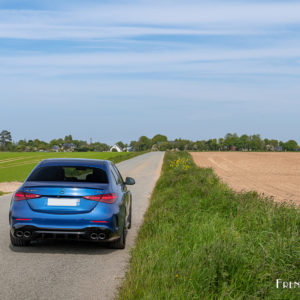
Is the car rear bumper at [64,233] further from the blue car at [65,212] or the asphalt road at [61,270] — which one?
the asphalt road at [61,270]

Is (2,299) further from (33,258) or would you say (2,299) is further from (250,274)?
(250,274)

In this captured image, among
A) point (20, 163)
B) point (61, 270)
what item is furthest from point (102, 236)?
point (20, 163)

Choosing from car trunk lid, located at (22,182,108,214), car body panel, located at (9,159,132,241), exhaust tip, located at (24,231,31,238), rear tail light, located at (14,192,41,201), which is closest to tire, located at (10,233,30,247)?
car body panel, located at (9,159,132,241)

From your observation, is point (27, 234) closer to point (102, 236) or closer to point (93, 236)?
point (93, 236)

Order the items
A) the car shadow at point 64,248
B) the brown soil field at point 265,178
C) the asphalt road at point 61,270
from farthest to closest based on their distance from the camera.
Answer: the brown soil field at point 265,178 → the car shadow at point 64,248 → the asphalt road at point 61,270

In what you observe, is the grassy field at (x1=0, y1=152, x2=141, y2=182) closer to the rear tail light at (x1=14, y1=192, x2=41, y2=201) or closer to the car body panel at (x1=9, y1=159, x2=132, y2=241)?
the rear tail light at (x1=14, y1=192, x2=41, y2=201)

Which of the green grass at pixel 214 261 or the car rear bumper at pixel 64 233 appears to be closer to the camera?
the green grass at pixel 214 261

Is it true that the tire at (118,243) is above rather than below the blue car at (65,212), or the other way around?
below

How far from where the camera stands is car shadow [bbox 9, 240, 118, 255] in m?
6.94

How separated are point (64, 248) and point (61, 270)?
4.57 feet

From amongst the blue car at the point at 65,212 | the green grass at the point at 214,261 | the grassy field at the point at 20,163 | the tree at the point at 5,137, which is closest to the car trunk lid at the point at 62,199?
the blue car at the point at 65,212

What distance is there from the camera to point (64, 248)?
720 cm

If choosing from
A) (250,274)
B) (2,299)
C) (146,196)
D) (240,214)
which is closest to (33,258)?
(2,299)

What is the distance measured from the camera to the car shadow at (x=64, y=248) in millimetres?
6938
